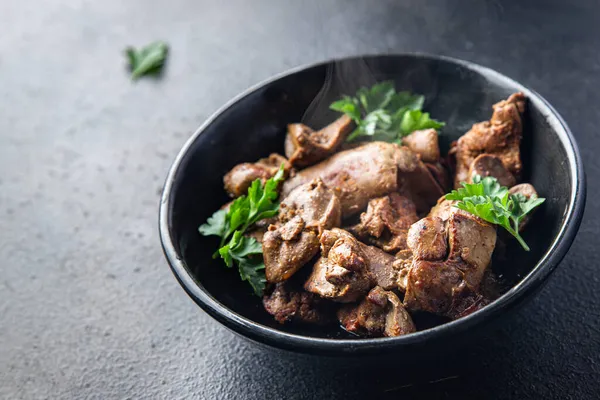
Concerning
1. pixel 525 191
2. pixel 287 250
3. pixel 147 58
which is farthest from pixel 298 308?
pixel 147 58

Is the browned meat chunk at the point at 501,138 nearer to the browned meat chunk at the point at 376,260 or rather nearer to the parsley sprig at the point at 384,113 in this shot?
the parsley sprig at the point at 384,113

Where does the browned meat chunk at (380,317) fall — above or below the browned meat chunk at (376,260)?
below

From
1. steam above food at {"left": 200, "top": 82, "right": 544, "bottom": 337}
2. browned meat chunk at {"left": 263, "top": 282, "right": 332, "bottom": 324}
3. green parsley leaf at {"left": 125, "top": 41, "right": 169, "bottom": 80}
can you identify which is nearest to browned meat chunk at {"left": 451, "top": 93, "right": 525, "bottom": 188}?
steam above food at {"left": 200, "top": 82, "right": 544, "bottom": 337}

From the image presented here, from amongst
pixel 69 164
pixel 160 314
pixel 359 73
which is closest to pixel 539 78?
pixel 359 73

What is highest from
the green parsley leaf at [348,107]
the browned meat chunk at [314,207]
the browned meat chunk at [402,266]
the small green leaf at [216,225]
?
the green parsley leaf at [348,107]

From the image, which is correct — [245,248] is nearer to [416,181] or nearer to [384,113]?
[416,181]

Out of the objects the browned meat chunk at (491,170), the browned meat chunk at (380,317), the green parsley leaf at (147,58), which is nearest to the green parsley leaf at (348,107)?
the browned meat chunk at (491,170)
